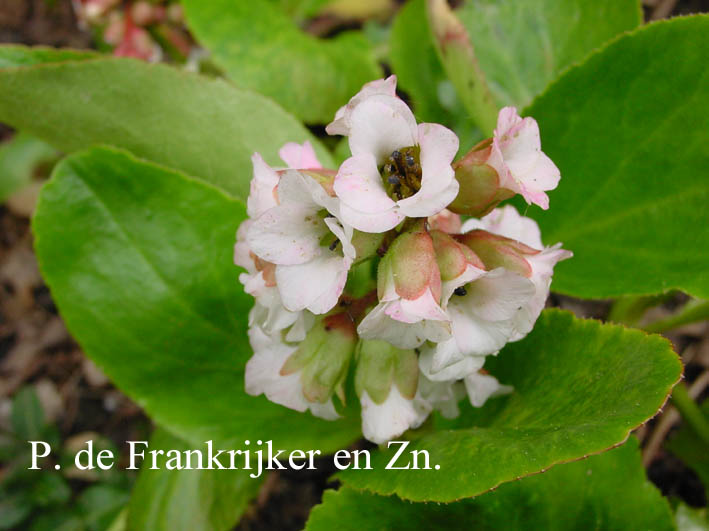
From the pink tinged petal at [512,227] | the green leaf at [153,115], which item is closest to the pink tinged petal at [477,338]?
the pink tinged petal at [512,227]

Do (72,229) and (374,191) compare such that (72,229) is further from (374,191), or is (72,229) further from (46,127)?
(374,191)

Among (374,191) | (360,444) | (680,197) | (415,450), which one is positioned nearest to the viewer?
(374,191)

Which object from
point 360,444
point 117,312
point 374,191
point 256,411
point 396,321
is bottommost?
point 360,444

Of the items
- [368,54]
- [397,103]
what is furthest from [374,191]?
[368,54]

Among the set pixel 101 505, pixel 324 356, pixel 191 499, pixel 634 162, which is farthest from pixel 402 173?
pixel 101 505

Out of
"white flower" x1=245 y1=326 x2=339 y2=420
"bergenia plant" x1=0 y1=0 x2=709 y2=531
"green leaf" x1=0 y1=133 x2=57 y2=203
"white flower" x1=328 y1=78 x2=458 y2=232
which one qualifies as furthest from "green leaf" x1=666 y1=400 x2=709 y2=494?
"green leaf" x1=0 y1=133 x2=57 y2=203

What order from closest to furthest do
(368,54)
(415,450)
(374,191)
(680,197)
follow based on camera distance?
(374,191), (415,450), (680,197), (368,54)

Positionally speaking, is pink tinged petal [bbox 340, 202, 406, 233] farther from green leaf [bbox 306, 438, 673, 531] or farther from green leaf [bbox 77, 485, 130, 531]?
green leaf [bbox 77, 485, 130, 531]

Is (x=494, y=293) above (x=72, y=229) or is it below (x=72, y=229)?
A: above
